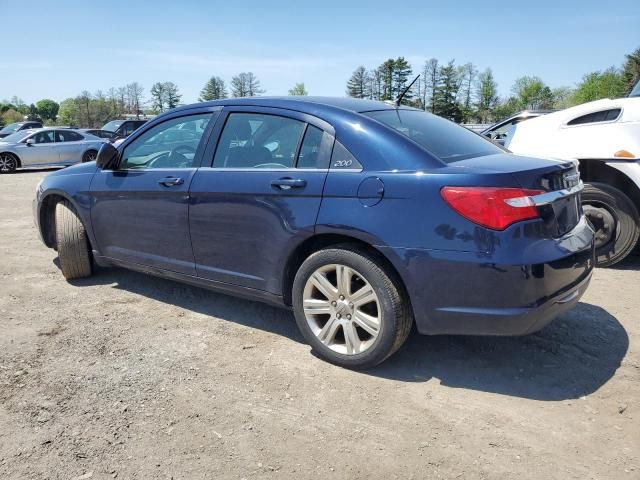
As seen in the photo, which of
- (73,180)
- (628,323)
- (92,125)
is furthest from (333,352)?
(92,125)

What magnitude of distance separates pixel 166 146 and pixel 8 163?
629 inches

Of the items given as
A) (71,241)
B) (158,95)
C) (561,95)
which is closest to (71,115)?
(158,95)

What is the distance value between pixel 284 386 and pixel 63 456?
116cm

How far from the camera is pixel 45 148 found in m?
17.5

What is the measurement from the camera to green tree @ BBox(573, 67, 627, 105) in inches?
2917

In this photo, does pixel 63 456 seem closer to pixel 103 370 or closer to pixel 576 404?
pixel 103 370

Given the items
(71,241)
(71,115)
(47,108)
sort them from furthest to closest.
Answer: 1. (47,108)
2. (71,115)
3. (71,241)

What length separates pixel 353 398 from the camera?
2861mm

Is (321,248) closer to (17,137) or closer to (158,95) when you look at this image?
(17,137)

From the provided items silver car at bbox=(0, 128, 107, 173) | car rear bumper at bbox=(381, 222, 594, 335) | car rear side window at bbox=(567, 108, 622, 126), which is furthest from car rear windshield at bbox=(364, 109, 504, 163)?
silver car at bbox=(0, 128, 107, 173)

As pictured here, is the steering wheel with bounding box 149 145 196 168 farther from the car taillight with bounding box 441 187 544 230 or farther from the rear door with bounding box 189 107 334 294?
the car taillight with bounding box 441 187 544 230

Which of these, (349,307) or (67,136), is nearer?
(349,307)

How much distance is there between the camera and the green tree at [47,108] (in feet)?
432

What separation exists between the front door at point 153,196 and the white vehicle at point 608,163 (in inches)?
128
